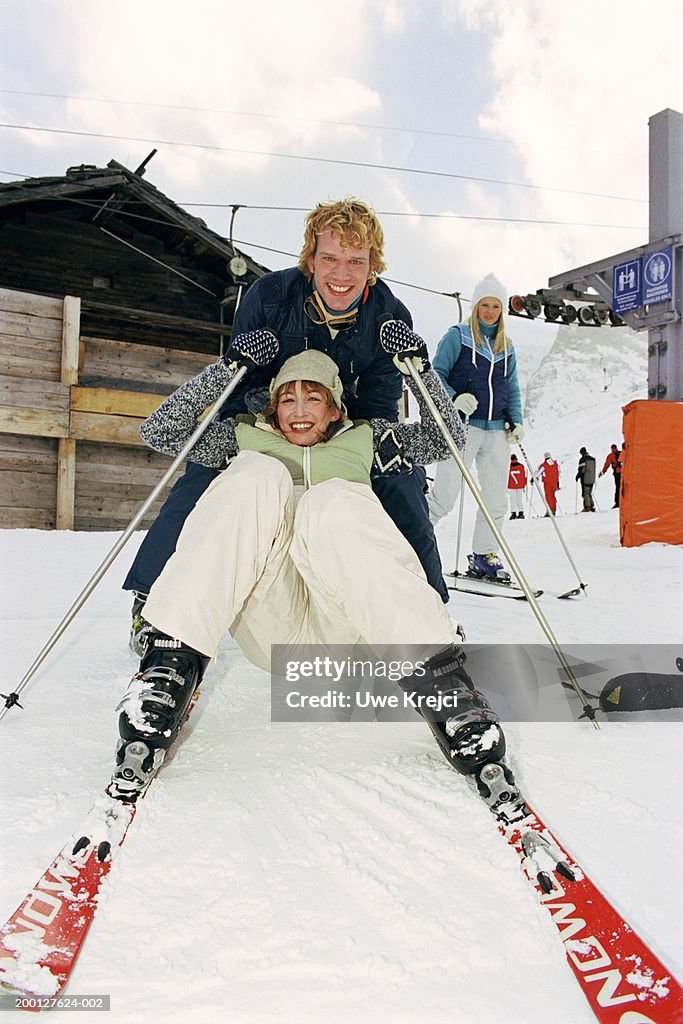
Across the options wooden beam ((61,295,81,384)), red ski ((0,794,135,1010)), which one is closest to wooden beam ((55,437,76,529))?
wooden beam ((61,295,81,384))

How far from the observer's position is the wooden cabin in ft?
29.2

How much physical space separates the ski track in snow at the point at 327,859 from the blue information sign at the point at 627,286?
7.92m

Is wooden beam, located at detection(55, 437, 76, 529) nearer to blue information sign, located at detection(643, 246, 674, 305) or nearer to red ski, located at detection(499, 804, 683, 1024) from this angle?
blue information sign, located at detection(643, 246, 674, 305)

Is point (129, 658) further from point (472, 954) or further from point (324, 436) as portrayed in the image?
A: point (472, 954)

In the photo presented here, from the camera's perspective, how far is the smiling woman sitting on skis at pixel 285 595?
5.06ft

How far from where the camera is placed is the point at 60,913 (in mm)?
1133

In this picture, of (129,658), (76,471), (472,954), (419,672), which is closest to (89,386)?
(76,471)

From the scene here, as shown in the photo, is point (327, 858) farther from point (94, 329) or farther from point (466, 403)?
point (94, 329)

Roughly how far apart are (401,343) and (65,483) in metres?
7.72

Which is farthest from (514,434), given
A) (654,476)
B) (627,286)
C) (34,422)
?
(34,422)

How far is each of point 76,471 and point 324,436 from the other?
804 cm

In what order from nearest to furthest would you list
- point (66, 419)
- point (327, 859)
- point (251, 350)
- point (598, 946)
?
point (598, 946)
point (327, 859)
point (251, 350)
point (66, 419)

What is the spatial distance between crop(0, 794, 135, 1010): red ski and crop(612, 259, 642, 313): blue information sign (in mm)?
8994

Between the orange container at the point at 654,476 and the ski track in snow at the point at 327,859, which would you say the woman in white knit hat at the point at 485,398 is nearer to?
the orange container at the point at 654,476
